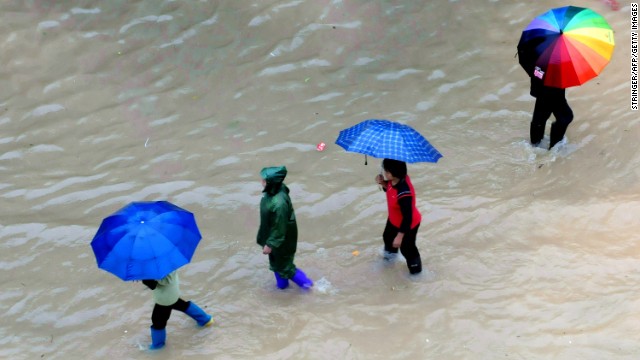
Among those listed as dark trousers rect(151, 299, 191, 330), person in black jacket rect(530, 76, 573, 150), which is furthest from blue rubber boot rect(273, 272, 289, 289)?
person in black jacket rect(530, 76, 573, 150)

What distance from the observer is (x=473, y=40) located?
9688 millimetres

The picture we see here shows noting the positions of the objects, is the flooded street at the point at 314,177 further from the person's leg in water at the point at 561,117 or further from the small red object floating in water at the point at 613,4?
the small red object floating in water at the point at 613,4

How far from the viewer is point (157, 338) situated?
18.1ft

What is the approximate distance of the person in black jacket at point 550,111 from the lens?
7.37 metres

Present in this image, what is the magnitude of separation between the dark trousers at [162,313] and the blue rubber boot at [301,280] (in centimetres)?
105

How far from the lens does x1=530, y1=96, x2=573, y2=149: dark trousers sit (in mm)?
7457

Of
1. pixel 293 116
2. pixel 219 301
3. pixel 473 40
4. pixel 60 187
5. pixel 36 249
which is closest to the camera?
pixel 219 301

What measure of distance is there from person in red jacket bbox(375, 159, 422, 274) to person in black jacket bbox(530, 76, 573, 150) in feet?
8.38

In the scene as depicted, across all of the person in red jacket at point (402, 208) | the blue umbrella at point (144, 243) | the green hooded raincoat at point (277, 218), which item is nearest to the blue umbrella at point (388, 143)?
the person in red jacket at point (402, 208)

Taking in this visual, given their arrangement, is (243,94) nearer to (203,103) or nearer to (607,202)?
(203,103)

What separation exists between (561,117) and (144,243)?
5.16 metres

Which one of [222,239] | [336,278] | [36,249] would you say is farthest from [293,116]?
[36,249]

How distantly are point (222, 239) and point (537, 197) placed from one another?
350 cm

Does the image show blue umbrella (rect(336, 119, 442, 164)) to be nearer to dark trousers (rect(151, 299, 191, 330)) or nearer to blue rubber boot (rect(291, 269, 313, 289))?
blue rubber boot (rect(291, 269, 313, 289))
